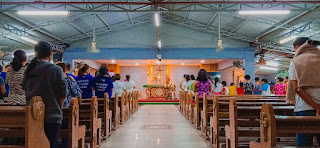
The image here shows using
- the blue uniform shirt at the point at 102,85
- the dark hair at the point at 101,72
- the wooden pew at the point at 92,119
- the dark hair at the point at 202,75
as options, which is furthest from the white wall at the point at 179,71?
the wooden pew at the point at 92,119

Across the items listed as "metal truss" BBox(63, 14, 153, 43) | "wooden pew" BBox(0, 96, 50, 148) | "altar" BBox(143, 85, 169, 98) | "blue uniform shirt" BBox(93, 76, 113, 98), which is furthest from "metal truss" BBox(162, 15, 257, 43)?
"wooden pew" BBox(0, 96, 50, 148)

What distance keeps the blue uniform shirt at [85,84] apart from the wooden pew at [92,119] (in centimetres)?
86

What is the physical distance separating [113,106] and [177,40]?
9181 mm

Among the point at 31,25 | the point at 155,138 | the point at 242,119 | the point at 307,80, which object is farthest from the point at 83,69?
the point at 31,25

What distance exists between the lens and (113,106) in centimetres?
587

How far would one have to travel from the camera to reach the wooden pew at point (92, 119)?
3.88 metres

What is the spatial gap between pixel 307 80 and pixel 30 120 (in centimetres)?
207

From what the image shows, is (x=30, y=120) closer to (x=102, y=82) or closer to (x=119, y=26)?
(x=102, y=82)

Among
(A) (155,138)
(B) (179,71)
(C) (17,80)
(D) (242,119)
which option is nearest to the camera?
(C) (17,80)

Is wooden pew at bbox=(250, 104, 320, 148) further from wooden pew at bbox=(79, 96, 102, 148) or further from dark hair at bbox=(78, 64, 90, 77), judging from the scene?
dark hair at bbox=(78, 64, 90, 77)

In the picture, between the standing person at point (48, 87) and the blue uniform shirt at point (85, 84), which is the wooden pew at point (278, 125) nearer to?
the standing person at point (48, 87)

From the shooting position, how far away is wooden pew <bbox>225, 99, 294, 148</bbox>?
9.94 ft

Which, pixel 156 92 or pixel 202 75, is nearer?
pixel 202 75

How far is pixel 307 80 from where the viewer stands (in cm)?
221
